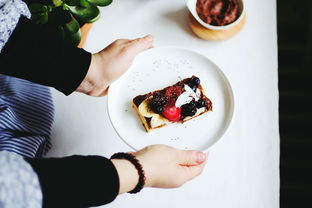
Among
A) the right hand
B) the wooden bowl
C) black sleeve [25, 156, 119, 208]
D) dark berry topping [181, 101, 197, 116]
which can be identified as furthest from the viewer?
the wooden bowl

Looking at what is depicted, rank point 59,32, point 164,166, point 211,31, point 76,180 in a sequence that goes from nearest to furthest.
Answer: point 76,180 → point 164,166 → point 59,32 → point 211,31

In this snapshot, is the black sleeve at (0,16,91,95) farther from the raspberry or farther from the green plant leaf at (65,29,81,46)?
the raspberry

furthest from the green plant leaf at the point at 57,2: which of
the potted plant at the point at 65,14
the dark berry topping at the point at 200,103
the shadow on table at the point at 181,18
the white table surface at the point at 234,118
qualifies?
the dark berry topping at the point at 200,103

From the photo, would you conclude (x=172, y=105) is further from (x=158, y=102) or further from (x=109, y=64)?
(x=109, y=64)

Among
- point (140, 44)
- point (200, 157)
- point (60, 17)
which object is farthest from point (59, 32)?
point (200, 157)

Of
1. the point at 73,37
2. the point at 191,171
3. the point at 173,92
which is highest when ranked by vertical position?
the point at 73,37

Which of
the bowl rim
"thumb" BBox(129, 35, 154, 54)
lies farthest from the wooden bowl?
"thumb" BBox(129, 35, 154, 54)
